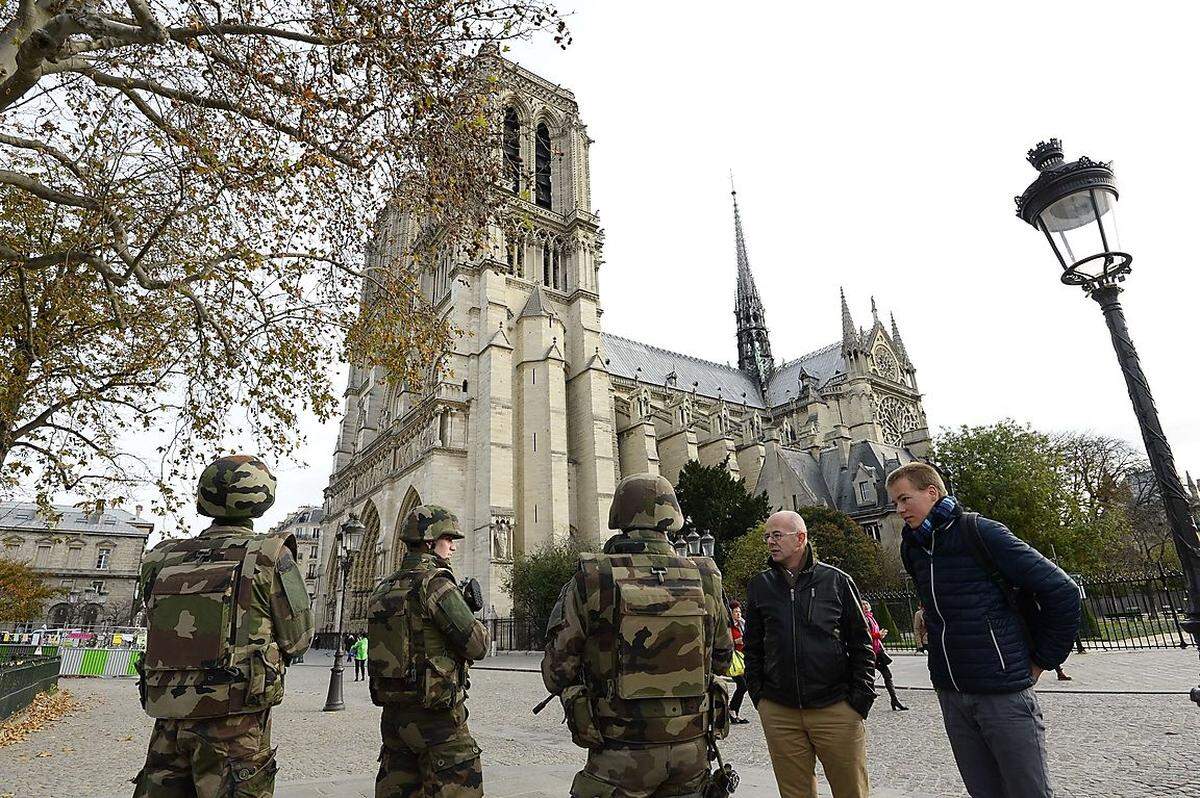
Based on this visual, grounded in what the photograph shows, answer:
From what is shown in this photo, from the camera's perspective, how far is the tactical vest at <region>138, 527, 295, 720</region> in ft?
9.46

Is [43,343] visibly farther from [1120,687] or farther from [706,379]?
[706,379]

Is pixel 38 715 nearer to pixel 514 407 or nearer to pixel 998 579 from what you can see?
pixel 998 579

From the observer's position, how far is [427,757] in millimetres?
3418

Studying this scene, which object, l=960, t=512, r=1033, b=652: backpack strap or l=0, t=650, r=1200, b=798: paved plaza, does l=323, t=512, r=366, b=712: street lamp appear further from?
l=960, t=512, r=1033, b=652: backpack strap

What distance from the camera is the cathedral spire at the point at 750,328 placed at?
58.2m

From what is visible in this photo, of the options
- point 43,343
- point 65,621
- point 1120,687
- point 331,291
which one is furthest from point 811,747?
point 65,621

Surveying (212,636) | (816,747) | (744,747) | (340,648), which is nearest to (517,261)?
(340,648)

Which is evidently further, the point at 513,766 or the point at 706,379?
the point at 706,379

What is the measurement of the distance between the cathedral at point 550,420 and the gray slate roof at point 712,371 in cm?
29

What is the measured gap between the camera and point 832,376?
49.2m

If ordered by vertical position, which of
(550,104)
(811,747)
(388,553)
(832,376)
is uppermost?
(550,104)

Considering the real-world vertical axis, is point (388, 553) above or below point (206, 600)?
above

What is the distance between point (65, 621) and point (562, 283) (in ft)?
159

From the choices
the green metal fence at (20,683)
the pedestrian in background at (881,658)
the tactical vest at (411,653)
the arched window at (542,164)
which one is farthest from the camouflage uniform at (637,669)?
the arched window at (542,164)
